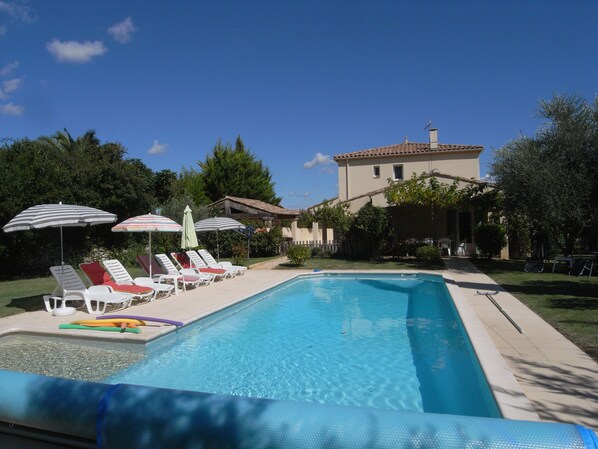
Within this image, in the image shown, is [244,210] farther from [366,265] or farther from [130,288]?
[130,288]

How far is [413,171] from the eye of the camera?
29.9 meters

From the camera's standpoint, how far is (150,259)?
44.0ft

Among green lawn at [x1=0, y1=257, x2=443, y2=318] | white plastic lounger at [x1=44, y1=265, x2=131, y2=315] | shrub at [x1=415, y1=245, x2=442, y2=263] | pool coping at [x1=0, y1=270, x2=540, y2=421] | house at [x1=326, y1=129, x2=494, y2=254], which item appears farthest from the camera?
house at [x1=326, y1=129, x2=494, y2=254]

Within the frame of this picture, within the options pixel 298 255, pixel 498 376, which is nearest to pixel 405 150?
pixel 298 255

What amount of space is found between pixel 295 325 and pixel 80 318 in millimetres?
4655

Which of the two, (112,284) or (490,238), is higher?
(490,238)

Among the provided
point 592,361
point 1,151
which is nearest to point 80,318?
point 592,361

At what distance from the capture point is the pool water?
19.2ft

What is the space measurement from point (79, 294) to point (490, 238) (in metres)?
17.9

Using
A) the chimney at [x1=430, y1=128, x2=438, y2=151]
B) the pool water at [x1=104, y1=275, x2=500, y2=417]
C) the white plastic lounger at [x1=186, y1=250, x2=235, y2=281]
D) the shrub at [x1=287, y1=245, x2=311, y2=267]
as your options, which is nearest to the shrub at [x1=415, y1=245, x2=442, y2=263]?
the shrub at [x1=287, y1=245, x2=311, y2=267]

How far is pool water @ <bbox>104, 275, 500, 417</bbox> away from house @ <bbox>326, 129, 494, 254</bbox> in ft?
44.3

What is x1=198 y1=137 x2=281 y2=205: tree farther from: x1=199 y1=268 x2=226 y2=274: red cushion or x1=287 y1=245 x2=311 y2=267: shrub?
x1=199 y1=268 x2=226 y2=274: red cushion

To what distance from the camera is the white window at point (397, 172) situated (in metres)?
30.3

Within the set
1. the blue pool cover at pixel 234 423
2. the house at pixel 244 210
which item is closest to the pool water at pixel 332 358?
the blue pool cover at pixel 234 423
